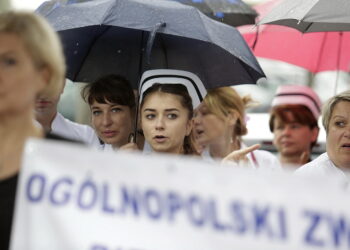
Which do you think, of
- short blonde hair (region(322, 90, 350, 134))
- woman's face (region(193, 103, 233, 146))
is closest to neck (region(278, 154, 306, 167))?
woman's face (region(193, 103, 233, 146))

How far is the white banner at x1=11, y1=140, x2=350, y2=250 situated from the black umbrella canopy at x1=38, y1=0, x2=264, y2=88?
6.59 ft

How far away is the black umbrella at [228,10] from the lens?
7.13 meters

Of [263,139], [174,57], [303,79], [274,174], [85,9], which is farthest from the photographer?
[303,79]

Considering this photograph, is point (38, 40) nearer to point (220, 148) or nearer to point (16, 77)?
point (16, 77)

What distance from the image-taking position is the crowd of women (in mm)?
3465

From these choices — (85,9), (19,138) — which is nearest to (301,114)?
(85,9)

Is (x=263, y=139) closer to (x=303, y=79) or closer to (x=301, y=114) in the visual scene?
(x=303, y=79)

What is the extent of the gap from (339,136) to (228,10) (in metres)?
1.89

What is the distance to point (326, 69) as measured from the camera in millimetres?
7727

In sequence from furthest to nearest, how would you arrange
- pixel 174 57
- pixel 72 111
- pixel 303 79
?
pixel 303 79
pixel 72 111
pixel 174 57

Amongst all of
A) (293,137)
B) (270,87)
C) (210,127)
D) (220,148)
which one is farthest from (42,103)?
(270,87)

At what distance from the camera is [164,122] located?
554cm

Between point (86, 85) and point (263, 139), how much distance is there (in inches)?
225

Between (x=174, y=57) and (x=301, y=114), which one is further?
(x=301, y=114)
